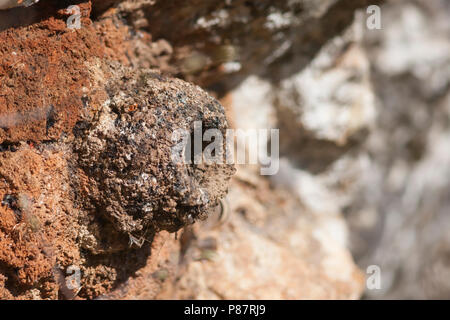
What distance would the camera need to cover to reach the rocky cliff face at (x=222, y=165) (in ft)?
3.44

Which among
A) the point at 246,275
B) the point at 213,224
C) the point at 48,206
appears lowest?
the point at 246,275

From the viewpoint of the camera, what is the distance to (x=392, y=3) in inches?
95.3

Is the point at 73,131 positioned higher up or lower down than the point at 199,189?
higher up

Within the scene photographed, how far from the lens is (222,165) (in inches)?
45.6

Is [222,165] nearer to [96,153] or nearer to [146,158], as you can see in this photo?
[146,158]

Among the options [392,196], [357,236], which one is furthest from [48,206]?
[392,196]

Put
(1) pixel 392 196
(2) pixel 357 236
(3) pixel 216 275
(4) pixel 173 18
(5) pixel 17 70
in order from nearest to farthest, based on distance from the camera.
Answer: (5) pixel 17 70, (4) pixel 173 18, (3) pixel 216 275, (2) pixel 357 236, (1) pixel 392 196

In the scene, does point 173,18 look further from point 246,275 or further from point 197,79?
point 246,275

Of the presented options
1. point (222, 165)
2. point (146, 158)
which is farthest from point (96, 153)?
point (222, 165)

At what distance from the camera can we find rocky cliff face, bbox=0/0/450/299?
1050mm

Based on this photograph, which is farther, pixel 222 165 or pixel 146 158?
pixel 222 165

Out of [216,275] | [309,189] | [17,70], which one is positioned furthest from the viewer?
[309,189]

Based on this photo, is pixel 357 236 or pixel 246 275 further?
pixel 357 236
